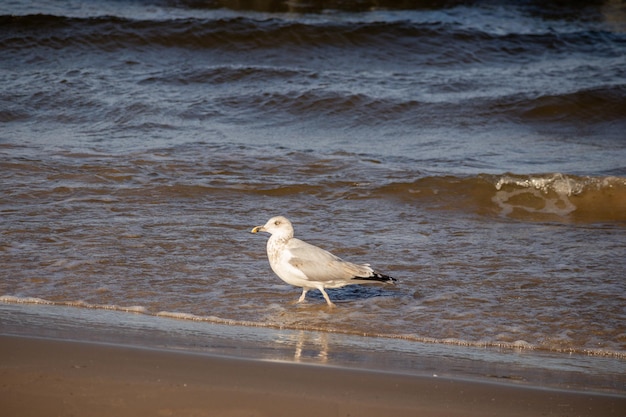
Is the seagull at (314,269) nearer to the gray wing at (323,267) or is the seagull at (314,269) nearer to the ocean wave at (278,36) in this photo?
the gray wing at (323,267)

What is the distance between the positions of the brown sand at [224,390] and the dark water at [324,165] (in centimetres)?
111

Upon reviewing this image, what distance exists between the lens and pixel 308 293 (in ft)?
21.1

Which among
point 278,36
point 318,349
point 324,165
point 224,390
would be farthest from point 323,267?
point 278,36

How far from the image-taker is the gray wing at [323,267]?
5.80 m

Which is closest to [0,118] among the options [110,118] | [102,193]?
[110,118]

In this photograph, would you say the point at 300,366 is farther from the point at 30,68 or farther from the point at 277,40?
the point at 277,40

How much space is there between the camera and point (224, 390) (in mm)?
3898

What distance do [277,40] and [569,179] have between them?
788 centimetres

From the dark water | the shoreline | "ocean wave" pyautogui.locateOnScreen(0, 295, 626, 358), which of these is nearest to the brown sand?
the shoreline

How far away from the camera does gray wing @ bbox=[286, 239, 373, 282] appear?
5.80 meters

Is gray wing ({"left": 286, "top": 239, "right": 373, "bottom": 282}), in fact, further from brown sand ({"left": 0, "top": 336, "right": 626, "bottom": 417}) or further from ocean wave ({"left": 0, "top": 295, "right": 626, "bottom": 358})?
brown sand ({"left": 0, "top": 336, "right": 626, "bottom": 417})

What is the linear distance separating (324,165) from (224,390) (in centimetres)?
581

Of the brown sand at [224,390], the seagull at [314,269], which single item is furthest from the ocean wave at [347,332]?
the brown sand at [224,390]

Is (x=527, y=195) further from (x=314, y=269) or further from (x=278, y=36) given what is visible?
(x=278, y=36)
